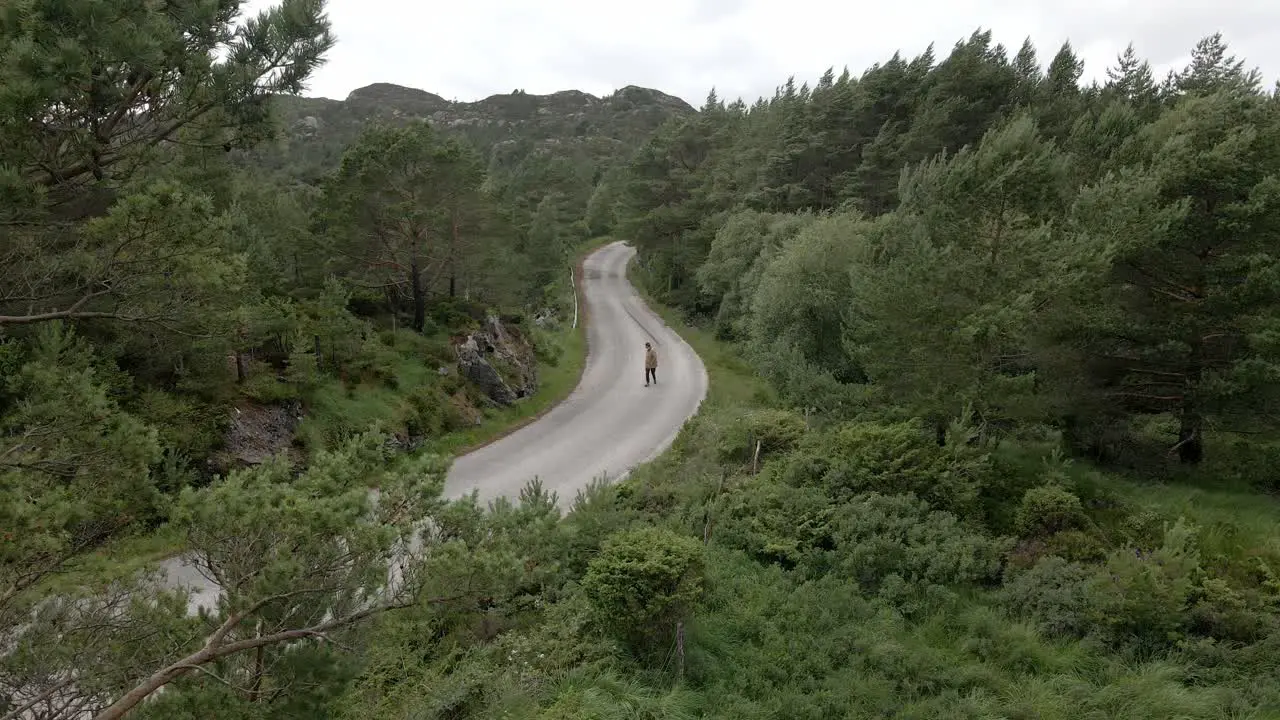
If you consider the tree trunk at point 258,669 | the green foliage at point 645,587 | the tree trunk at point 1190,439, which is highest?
the tree trunk at point 1190,439

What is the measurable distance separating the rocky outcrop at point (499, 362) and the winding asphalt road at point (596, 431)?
168 centimetres

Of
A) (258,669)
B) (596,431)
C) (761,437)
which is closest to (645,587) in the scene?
(258,669)

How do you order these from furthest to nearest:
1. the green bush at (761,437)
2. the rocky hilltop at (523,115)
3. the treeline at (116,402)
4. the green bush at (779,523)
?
1. the rocky hilltop at (523,115)
2. the green bush at (761,437)
3. the green bush at (779,523)
4. the treeline at (116,402)

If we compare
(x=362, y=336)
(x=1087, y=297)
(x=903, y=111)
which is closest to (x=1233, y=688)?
(x=1087, y=297)

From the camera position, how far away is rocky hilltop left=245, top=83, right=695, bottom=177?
127562 millimetres

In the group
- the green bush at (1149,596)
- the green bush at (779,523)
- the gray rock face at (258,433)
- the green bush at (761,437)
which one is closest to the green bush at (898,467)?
the green bush at (779,523)

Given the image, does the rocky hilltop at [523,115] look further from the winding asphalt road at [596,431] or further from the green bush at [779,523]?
the green bush at [779,523]

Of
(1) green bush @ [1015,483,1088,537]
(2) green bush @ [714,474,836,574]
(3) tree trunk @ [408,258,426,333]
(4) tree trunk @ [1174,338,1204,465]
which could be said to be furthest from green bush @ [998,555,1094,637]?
(3) tree trunk @ [408,258,426,333]

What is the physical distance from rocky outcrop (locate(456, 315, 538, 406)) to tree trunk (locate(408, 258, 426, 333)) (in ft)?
5.55

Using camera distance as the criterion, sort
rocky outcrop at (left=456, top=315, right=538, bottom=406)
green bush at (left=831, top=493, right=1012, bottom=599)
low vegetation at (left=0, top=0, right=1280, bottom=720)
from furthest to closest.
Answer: rocky outcrop at (left=456, top=315, right=538, bottom=406) → green bush at (left=831, top=493, right=1012, bottom=599) → low vegetation at (left=0, top=0, right=1280, bottom=720)

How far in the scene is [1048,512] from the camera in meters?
11.6

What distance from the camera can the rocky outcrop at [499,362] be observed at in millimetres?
21203

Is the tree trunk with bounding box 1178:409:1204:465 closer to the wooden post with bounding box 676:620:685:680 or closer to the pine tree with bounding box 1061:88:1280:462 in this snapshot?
the pine tree with bounding box 1061:88:1280:462

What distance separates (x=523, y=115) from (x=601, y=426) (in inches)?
6455
